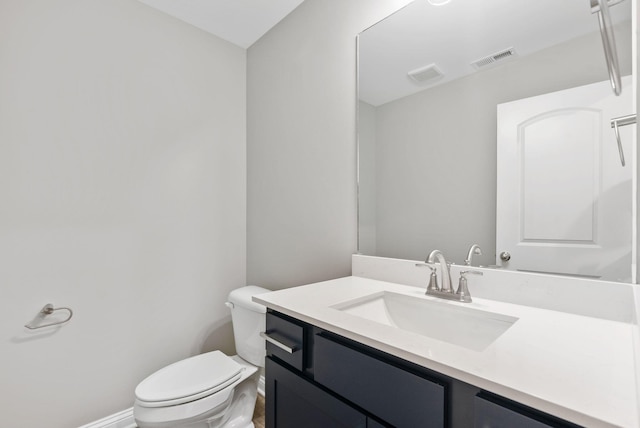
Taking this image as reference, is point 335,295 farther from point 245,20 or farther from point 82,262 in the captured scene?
point 245,20

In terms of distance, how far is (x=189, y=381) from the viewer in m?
1.44

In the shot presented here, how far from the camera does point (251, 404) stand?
1.69 meters

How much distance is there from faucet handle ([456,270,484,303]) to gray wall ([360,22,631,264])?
68 mm

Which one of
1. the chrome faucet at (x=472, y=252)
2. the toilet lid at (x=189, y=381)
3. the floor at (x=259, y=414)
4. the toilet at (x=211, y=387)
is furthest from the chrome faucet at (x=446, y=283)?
the floor at (x=259, y=414)

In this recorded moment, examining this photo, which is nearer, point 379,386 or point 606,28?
point 606,28

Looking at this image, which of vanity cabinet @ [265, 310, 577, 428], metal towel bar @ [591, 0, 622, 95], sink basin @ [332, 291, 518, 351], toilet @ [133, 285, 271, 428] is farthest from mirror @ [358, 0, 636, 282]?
toilet @ [133, 285, 271, 428]

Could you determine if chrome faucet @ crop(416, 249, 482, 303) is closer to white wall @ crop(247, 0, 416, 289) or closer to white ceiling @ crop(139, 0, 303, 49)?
white wall @ crop(247, 0, 416, 289)

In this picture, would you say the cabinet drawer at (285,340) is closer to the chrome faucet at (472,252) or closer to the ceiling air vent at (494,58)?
the chrome faucet at (472,252)

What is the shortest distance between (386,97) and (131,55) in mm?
1479

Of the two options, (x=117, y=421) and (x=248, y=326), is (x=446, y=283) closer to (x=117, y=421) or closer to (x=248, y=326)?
(x=248, y=326)

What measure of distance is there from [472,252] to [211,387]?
128 cm

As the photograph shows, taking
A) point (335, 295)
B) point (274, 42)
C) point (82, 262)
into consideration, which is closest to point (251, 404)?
point (335, 295)

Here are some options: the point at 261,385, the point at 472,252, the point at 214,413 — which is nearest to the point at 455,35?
the point at 472,252

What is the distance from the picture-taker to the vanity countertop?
455 mm
